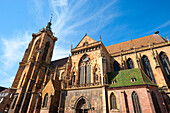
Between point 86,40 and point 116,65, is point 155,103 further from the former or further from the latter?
point 86,40

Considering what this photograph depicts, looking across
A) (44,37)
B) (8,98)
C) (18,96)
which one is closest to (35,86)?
(18,96)

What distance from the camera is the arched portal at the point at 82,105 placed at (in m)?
15.8

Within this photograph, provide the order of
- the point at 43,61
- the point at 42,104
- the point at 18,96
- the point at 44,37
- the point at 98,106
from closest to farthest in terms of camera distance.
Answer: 1. the point at 98,106
2. the point at 42,104
3. the point at 18,96
4. the point at 43,61
5. the point at 44,37

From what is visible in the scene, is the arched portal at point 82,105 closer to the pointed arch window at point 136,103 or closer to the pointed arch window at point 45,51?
the pointed arch window at point 136,103

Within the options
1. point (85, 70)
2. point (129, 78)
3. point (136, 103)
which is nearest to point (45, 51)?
point (85, 70)

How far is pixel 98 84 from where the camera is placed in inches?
658

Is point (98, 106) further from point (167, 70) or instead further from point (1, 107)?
point (1, 107)

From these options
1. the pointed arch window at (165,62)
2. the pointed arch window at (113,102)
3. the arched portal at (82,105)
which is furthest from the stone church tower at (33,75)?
the pointed arch window at (165,62)

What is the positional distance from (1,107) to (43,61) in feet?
47.0

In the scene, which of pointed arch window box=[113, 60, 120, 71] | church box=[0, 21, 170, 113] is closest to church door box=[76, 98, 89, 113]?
church box=[0, 21, 170, 113]

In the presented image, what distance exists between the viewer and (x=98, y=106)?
1495cm

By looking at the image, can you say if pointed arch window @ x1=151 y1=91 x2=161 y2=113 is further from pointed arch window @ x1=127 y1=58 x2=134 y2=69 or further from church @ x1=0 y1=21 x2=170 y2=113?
pointed arch window @ x1=127 y1=58 x2=134 y2=69

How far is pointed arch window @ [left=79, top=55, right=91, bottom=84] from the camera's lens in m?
19.5

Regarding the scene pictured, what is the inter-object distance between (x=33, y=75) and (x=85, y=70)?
47.3 ft
